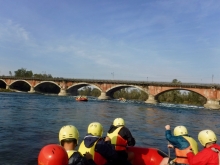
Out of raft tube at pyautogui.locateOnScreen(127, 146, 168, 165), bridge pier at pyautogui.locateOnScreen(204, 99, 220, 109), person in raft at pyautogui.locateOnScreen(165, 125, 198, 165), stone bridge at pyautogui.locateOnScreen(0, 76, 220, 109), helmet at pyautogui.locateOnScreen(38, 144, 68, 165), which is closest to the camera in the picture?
helmet at pyautogui.locateOnScreen(38, 144, 68, 165)

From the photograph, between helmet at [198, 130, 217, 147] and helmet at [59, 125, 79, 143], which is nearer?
helmet at [59, 125, 79, 143]

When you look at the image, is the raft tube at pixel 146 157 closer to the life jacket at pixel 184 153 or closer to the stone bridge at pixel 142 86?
the life jacket at pixel 184 153

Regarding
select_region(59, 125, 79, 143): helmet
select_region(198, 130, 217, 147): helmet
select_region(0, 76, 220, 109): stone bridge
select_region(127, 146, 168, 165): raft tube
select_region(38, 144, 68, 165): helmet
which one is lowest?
select_region(127, 146, 168, 165): raft tube

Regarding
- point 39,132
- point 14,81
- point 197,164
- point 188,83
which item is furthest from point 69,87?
point 197,164

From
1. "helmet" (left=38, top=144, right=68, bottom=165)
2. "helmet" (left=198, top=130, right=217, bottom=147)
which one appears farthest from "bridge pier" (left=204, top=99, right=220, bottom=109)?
"helmet" (left=38, top=144, right=68, bottom=165)

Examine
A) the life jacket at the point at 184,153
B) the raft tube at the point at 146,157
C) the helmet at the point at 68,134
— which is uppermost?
the helmet at the point at 68,134

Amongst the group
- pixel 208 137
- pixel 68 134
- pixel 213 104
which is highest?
pixel 68 134

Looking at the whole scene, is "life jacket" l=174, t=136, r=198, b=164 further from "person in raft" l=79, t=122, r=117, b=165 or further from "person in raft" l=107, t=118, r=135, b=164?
"person in raft" l=79, t=122, r=117, b=165

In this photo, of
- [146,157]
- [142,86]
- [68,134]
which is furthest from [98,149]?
[142,86]

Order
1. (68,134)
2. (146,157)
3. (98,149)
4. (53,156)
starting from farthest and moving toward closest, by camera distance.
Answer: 1. (146,157)
2. (98,149)
3. (68,134)
4. (53,156)

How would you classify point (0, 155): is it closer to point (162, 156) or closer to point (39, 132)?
point (39, 132)

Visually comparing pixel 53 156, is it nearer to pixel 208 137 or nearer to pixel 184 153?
pixel 208 137

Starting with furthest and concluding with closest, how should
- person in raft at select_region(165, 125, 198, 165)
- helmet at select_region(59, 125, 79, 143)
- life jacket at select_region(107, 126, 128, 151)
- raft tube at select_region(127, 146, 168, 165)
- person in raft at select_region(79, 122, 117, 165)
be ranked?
raft tube at select_region(127, 146, 168, 165)
life jacket at select_region(107, 126, 128, 151)
person in raft at select_region(165, 125, 198, 165)
person in raft at select_region(79, 122, 117, 165)
helmet at select_region(59, 125, 79, 143)

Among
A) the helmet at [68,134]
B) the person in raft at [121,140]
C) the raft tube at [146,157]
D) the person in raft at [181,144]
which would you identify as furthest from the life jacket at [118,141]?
the helmet at [68,134]
